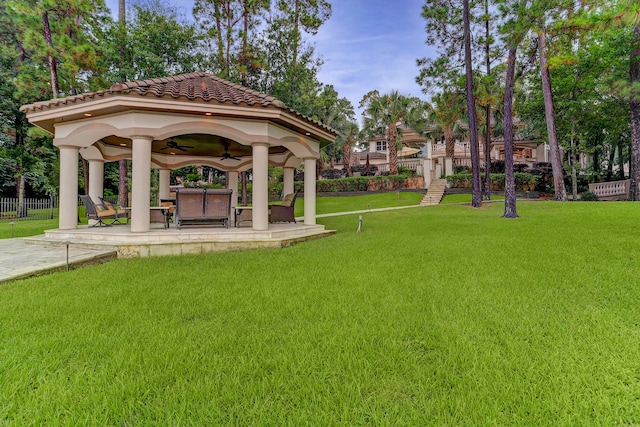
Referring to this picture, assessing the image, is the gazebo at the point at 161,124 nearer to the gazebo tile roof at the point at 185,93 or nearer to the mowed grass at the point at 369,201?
the gazebo tile roof at the point at 185,93

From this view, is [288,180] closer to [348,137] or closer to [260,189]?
[260,189]

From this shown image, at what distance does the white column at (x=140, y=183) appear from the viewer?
699cm

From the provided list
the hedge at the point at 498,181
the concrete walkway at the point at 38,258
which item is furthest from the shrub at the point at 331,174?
the concrete walkway at the point at 38,258

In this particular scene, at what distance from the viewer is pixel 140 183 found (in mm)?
7031

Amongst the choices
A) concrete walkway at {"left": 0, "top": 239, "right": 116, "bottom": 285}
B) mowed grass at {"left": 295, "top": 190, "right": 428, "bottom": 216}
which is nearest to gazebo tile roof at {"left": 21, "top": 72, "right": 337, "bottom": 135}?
concrete walkway at {"left": 0, "top": 239, "right": 116, "bottom": 285}

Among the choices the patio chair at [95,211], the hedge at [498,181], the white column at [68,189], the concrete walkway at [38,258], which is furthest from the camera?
the hedge at [498,181]

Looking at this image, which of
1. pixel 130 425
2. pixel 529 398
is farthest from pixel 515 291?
pixel 130 425

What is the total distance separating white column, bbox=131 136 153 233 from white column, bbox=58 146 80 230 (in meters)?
2.45

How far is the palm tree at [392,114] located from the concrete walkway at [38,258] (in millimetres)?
26403

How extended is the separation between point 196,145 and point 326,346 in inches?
416

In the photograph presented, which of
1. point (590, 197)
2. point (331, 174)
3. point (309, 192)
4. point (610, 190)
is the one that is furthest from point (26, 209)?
point (610, 190)

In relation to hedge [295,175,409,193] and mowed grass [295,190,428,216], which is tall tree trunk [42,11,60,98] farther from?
hedge [295,175,409,193]

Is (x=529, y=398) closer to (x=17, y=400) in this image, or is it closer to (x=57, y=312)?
(x=17, y=400)

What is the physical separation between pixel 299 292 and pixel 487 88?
19550 mm
